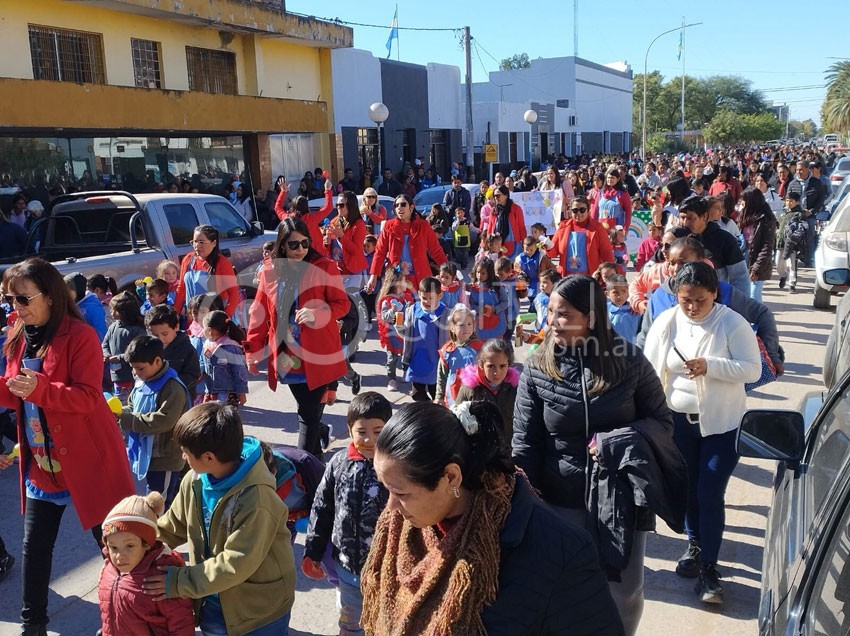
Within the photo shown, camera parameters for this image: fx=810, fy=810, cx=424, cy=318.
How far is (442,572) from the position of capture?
1989mm

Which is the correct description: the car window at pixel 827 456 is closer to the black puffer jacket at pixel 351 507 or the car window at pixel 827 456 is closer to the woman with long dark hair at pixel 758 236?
the black puffer jacket at pixel 351 507

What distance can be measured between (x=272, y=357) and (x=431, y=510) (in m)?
3.56

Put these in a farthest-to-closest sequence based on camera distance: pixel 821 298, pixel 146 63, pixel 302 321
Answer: pixel 146 63
pixel 821 298
pixel 302 321

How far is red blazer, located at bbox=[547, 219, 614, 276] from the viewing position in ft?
28.2

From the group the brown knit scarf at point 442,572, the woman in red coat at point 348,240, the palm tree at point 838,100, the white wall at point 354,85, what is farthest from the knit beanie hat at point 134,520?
the palm tree at point 838,100

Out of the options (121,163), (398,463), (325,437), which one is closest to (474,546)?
(398,463)

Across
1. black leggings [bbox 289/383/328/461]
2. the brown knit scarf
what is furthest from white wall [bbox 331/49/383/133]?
the brown knit scarf

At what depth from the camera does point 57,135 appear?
16172 mm

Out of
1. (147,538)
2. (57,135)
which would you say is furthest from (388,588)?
(57,135)

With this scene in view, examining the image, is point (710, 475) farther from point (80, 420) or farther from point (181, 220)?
point (181, 220)

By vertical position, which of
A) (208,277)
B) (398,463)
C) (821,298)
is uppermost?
(398,463)

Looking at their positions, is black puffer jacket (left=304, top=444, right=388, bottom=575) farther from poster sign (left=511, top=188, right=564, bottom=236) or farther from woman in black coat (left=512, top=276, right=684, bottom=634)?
poster sign (left=511, top=188, right=564, bottom=236)

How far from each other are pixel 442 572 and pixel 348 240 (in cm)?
808

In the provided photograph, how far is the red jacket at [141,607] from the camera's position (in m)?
3.07
